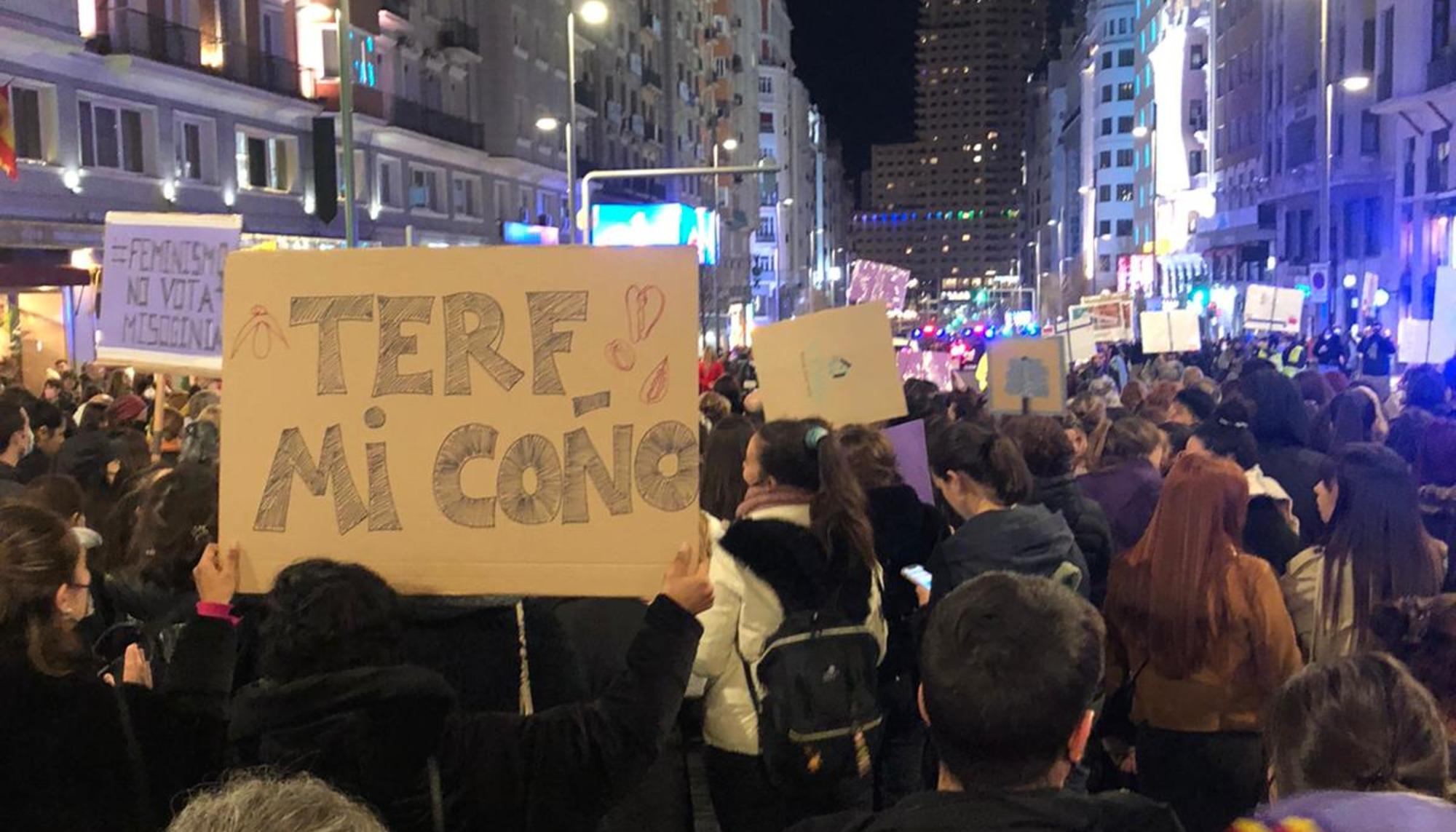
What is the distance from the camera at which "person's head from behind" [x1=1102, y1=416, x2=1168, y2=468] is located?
A: 7156 millimetres

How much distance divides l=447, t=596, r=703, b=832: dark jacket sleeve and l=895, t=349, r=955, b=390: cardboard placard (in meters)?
12.1

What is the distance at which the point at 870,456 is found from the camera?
6102 mm

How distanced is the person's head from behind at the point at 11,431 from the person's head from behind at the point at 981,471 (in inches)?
204

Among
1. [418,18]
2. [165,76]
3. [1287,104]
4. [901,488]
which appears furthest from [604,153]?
[901,488]

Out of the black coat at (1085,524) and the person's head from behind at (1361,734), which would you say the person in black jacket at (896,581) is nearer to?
the black coat at (1085,524)

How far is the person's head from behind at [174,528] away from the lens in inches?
160

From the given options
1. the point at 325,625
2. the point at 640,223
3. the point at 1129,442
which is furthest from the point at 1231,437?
the point at 640,223

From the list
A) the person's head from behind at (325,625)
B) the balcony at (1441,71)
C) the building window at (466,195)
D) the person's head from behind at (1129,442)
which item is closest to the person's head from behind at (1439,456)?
the person's head from behind at (1129,442)

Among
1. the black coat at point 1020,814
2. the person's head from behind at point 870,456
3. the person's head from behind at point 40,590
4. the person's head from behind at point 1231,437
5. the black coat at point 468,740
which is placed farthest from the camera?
the person's head from behind at point 1231,437

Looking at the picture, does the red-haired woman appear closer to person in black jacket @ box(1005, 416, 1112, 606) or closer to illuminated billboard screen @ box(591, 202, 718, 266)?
person in black jacket @ box(1005, 416, 1112, 606)

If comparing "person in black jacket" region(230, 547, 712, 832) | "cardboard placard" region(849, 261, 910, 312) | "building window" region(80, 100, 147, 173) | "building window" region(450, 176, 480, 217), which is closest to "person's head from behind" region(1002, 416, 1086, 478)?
"person in black jacket" region(230, 547, 712, 832)

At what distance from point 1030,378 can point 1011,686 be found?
796 cm

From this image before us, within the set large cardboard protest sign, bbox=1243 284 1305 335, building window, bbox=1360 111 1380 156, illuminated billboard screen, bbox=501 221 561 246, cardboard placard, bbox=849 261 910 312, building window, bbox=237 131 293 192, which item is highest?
building window, bbox=1360 111 1380 156

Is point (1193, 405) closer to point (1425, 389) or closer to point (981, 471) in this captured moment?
point (1425, 389)
